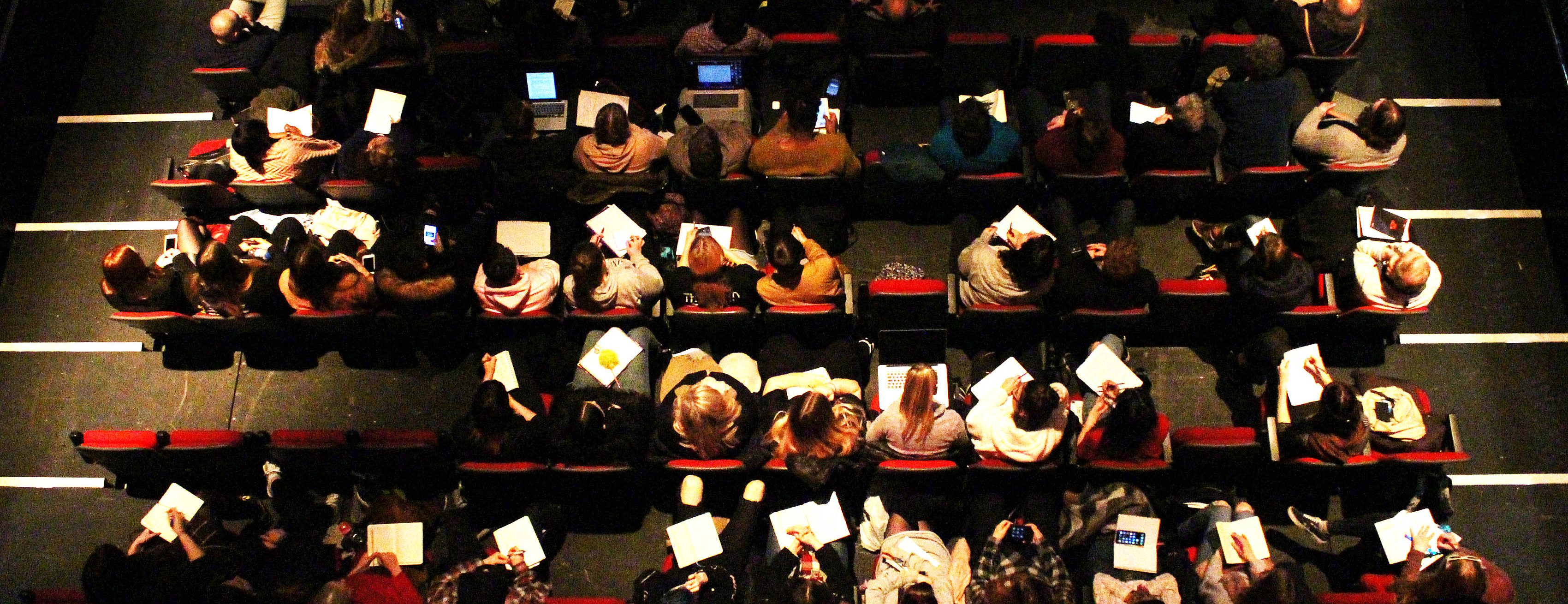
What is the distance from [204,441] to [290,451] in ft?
1.42

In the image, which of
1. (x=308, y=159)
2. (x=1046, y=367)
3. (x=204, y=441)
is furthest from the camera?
(x=308, y=159)

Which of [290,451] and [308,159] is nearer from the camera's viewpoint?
[290,451]

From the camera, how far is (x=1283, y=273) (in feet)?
15.5

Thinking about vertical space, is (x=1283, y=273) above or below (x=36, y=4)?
below

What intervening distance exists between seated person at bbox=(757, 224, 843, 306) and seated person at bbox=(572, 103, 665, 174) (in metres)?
0.95

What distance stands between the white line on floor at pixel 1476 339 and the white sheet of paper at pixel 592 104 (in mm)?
4691

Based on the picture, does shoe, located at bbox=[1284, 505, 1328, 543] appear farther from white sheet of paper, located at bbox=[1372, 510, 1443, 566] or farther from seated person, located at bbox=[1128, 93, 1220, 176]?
seated person, located at bbox=[1128, 93, 1220, 176]

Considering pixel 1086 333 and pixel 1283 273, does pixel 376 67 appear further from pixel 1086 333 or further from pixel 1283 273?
pixel 1283 273

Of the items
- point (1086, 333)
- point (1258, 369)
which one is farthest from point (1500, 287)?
point (1086, 333)

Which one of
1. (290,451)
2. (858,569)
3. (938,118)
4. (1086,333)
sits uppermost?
(938,118)

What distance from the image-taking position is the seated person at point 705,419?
14.4 feet

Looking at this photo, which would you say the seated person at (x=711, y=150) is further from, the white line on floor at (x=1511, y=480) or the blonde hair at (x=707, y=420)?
the white line on floor at (x=1511, y=480)

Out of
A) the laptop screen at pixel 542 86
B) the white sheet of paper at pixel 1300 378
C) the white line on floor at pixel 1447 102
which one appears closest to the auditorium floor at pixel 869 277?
the white line on floor at pixel 1447 102

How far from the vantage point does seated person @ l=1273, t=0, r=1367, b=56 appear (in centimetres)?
538
